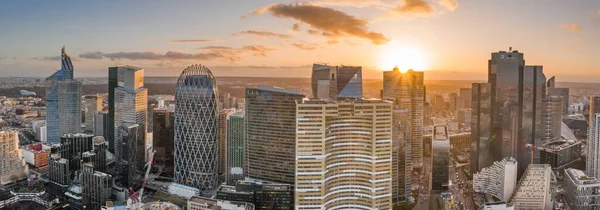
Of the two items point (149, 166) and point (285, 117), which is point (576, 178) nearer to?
point (285, 117)

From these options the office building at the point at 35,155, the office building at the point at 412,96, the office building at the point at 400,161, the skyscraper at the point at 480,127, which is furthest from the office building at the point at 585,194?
the office building at the point at 35,155

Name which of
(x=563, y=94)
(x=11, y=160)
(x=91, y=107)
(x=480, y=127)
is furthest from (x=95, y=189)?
(x=563, y=94)

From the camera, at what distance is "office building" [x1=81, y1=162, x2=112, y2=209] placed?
67.8 feet

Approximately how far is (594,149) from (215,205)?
18248 millimetres

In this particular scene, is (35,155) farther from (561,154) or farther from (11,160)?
(561,154)

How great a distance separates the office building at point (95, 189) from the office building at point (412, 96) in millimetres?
15268

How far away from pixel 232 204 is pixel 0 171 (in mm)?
14165

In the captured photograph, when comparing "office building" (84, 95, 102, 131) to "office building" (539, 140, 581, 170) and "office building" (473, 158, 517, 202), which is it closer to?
"office building" (473, 158, 517, 202)

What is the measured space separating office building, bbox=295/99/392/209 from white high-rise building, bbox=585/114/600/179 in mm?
12807

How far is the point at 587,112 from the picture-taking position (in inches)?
1038

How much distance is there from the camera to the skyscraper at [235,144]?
2316 centimetres

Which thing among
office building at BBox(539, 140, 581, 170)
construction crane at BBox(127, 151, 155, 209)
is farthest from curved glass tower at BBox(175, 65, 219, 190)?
office building at BBox(539, 140, 581, 170)

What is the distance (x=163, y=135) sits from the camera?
28.0m

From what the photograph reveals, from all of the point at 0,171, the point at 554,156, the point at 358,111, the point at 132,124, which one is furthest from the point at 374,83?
the point at 0,171
